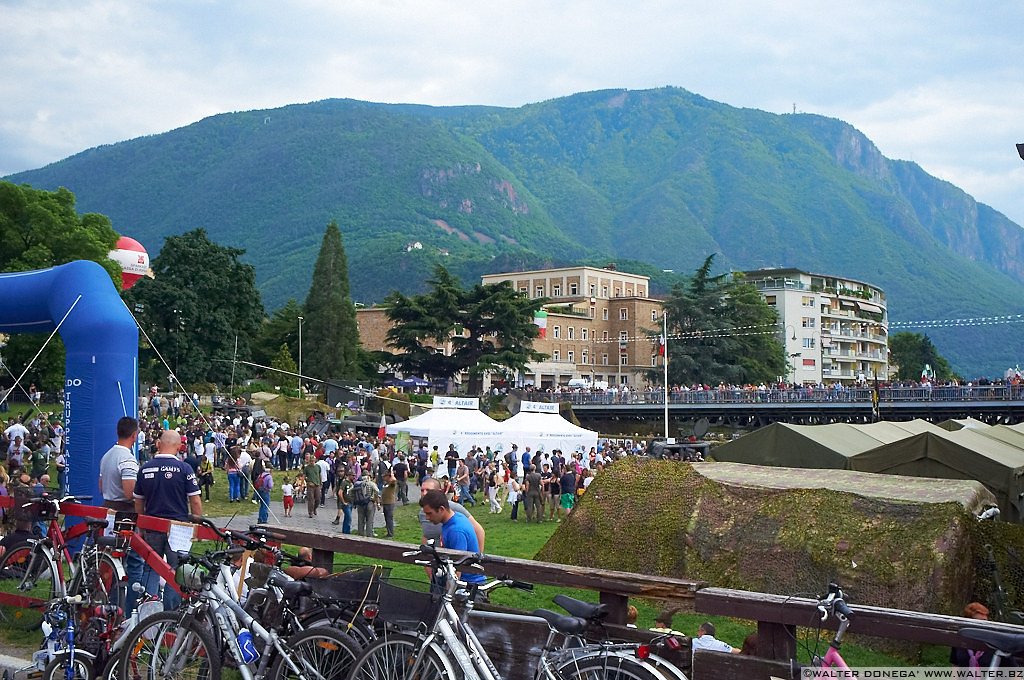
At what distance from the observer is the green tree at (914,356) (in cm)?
13550

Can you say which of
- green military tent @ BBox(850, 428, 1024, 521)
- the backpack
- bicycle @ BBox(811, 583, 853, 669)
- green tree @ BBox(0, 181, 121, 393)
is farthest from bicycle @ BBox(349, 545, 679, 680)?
green tree @ BBox(0, 181, 121, 393)

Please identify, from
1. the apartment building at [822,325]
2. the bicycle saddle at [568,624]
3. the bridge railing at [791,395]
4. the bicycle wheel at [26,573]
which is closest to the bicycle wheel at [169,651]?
the bicycle wheel at [26,573]

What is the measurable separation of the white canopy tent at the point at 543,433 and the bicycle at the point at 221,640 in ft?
91.6

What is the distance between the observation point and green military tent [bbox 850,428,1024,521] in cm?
1508

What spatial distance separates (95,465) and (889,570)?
9508 mm

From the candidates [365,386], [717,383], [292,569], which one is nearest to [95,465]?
[292,569]

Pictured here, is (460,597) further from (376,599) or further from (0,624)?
(0,624)

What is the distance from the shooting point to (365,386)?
230 ft

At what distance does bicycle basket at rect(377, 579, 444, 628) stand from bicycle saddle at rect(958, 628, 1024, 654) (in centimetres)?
240

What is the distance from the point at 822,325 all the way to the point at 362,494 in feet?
339

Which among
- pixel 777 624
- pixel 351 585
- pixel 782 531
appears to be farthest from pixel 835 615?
pixel 782 531

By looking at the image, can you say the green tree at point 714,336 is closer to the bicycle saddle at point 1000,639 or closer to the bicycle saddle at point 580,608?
the bicycle saddle at point 580,608

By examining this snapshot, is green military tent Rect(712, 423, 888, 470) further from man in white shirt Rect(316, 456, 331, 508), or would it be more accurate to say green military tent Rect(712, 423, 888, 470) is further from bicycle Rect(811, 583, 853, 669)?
bicycle Rect(811, 583, 853, 669)

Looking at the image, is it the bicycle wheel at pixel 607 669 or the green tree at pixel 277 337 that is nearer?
the bicycle wheel at pixel 607 669
